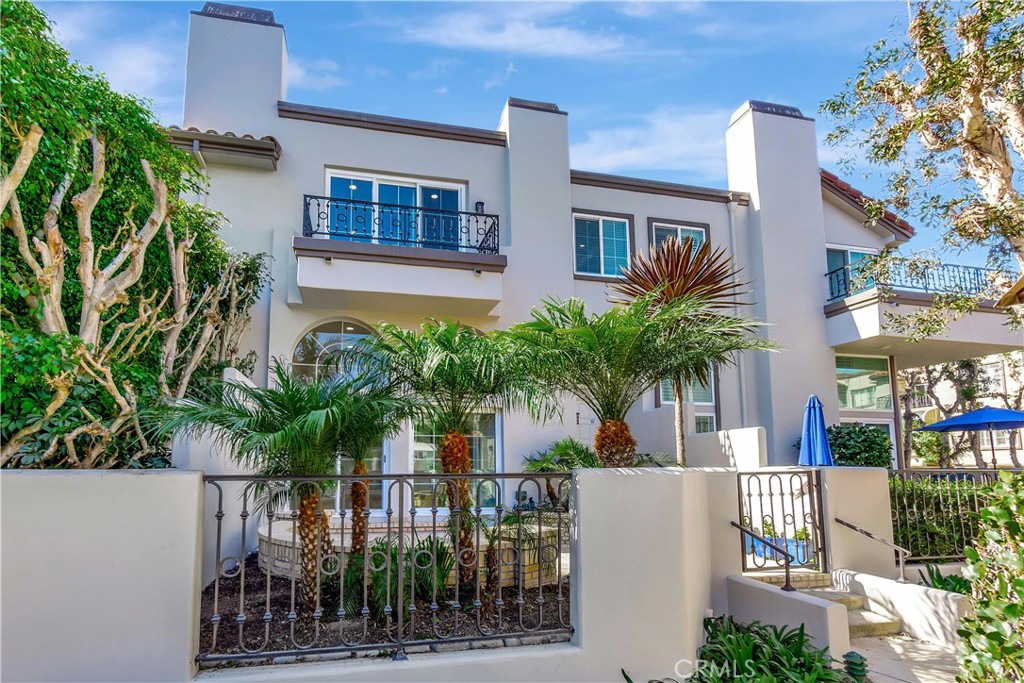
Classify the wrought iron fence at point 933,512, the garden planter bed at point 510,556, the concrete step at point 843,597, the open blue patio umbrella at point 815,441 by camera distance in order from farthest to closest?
the open blue patio umbrella at point 815,441
the wrought iron fence at point 933,512
the concrete step at point 843,597
the garden planter bed at point 510,556

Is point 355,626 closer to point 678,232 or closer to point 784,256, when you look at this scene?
point 678,232

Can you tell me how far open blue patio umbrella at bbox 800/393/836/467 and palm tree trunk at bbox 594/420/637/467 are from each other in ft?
17.0

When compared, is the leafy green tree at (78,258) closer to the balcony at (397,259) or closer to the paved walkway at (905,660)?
the balcony at (397,259)

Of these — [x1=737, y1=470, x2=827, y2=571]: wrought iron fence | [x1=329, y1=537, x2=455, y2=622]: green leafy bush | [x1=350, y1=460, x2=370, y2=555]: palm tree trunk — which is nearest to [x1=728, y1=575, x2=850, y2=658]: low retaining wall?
[x1=737, y1=470, x2=827, y2=571]: wrought iron fence

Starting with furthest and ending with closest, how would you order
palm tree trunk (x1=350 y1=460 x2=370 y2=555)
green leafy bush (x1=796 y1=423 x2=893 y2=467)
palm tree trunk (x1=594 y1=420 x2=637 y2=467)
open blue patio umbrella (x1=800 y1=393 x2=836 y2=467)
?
green leafy bush (x1=796 y1=423 x2=893 y2=467) < open blue patio umbrella (x1=800 y1=393 x2=836 y2=467) < palm tree trunk (x1=594 y1=420 x2=637 y2=467) < palm tree trunk (x1=350 y1=460 x2=370 y2=555)

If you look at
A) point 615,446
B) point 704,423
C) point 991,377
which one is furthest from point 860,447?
point 991,377

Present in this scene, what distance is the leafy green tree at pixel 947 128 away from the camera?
26.7 feet

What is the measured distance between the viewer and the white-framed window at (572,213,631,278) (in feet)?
45.5

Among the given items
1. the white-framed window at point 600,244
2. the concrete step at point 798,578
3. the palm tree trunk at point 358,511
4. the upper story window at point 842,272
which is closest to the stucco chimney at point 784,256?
the upper story window at point 842,272

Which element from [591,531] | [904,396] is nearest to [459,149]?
[591,531]

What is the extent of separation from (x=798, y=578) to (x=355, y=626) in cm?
539

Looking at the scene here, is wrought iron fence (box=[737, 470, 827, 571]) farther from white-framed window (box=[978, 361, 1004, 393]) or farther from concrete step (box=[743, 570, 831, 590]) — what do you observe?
white-framed window (box=[978, 361, 1004, 393])

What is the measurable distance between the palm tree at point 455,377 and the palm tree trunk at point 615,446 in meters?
0.77

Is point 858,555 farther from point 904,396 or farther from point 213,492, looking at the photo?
point 904,396
